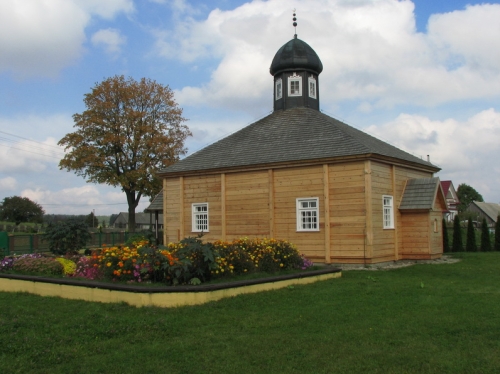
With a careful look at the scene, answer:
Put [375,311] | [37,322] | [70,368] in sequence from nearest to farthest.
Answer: [70,368] → [37,322] → [375,311]

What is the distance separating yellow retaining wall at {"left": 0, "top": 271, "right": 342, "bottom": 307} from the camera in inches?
388

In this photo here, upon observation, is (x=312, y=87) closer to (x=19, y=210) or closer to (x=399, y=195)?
(x=399, y=195)

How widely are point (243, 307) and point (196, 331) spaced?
2068mm

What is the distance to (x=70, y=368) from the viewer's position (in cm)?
616

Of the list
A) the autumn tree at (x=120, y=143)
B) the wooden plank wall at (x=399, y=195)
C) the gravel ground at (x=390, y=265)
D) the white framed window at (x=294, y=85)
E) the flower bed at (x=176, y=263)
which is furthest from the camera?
the autumn tree at (x=120, y=143)

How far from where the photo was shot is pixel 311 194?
62.6 feet

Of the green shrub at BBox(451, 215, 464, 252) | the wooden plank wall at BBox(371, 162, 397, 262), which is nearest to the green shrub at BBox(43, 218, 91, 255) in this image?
the wooden plank wall at BBox(371, 162, 397, 262)

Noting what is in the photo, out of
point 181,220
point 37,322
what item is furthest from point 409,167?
point 37,322

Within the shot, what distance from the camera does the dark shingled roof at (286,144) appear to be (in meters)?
19.1

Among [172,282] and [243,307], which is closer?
[243,307]

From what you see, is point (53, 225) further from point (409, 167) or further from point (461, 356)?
point (461, 356)

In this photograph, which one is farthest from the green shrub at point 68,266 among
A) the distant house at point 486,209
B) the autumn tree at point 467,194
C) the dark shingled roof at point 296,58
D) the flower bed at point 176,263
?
the autumn tree at point 467,194

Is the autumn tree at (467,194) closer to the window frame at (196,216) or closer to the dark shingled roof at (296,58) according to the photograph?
the dark shingled roof at (296,58)

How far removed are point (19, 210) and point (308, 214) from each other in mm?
73542
